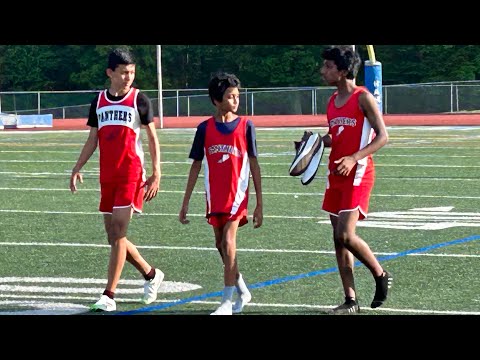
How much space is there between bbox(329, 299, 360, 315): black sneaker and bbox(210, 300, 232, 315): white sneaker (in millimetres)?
707

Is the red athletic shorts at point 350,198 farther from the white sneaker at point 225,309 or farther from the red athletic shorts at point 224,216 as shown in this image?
the white sneaker at point 225,309

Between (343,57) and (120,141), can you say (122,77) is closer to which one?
(120,141)

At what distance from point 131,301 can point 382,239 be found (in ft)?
12.7

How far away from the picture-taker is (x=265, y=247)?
11898 mm

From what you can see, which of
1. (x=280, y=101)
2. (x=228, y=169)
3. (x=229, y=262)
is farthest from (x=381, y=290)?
(x=280, y=101)

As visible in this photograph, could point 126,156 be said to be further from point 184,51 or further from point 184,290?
point 184,51

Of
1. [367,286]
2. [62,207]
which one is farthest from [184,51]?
[367,286]

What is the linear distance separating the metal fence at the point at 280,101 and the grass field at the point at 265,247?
110ft

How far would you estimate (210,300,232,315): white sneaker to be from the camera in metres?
8.24

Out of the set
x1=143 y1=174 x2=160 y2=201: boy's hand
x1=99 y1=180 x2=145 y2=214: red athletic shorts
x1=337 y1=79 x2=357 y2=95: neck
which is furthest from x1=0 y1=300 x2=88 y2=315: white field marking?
x1=337 y1=79 x2=357 y2=95: neck

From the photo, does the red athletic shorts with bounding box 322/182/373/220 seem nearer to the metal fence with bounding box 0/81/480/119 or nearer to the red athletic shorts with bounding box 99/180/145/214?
the red athletic shorts with bounding box 99/180/145/214

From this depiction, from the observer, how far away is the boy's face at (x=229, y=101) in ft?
27.5

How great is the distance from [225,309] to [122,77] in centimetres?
182
